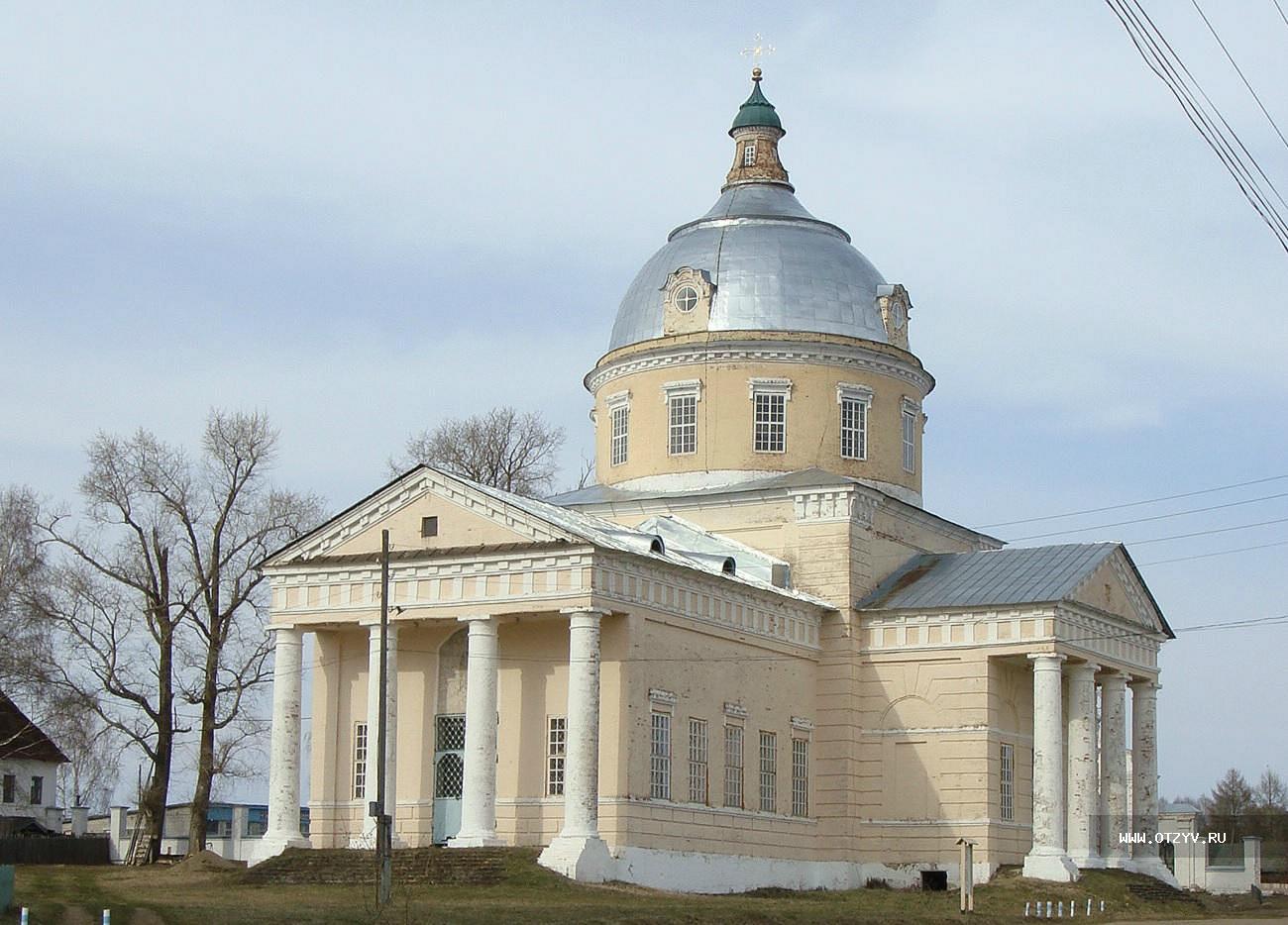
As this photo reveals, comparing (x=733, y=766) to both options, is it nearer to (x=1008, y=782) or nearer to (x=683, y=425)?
(x=1008, y=782)

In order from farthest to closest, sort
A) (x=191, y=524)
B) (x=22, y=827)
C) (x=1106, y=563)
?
(x=22, y=827)
(x=191, y=524)
(x=1106, y=563)

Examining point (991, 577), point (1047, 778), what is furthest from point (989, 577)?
point (1047, 778)

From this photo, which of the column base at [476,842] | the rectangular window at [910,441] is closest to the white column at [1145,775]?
the rectangular window at [910,441]

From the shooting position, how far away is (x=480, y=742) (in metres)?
37.0

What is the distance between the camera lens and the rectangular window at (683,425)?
46.1 m

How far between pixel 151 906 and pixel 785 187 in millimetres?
26389

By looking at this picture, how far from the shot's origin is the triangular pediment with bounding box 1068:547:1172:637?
43.6 metres

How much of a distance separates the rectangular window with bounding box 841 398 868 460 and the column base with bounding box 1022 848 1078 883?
33.8 feet

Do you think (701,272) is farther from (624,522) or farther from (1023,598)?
(1023,598)

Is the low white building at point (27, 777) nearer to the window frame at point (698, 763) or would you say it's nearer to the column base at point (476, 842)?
the column base at point (476, 842)

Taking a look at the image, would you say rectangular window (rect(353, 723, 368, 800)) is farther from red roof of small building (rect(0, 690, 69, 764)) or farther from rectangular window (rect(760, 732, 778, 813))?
red roof of small building (rect(0, 690, 69, 764))

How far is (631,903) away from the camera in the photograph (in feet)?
106

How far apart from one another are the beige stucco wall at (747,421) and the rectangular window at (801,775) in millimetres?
6511

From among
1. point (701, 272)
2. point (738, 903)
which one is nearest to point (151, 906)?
point (738, 903)
